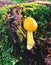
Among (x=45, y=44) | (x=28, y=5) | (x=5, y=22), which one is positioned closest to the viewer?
(x=45, y=44)

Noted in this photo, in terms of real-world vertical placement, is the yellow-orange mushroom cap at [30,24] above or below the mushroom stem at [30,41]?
above

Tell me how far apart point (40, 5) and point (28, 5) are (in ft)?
0.56

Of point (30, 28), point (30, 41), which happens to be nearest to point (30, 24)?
point (30, 28)

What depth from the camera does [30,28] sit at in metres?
3.45

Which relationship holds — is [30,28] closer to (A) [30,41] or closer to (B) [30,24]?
(B) [30,24]

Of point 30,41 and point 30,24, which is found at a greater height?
point 30,24

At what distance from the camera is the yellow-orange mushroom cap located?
11.2 feet

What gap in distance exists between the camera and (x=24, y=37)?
3562mm

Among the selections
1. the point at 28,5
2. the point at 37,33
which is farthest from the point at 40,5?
the point at 37,33

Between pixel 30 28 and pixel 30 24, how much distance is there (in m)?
0.06

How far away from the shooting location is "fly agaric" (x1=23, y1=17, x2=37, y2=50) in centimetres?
342

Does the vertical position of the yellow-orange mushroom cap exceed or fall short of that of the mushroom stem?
it exceeds it

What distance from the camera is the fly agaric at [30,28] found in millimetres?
3422

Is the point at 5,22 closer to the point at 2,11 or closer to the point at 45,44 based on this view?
the point at 2,11
